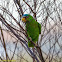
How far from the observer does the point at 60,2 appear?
1538mm

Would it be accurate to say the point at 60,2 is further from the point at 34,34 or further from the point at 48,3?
the point at 34,34

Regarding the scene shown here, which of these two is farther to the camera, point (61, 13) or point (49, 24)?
point (61, 13)

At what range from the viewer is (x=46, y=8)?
135cm

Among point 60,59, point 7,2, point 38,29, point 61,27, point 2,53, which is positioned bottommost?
point 60,59

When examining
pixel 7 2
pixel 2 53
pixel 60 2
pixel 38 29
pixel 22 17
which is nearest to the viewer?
pixel 22 17

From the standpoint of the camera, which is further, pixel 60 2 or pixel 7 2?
pixel 60 2

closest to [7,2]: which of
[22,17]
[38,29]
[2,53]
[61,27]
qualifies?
[22,17]

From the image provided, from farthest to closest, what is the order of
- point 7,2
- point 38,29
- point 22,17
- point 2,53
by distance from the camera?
point 2,53, point 7,2, point 38,29, point 22,17

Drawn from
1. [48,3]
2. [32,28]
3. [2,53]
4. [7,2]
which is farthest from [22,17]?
[2,53]

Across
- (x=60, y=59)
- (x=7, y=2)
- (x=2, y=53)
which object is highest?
(x=7, y=2)

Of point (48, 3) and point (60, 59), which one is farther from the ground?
point (48, 3)

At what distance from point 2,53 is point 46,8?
877mm

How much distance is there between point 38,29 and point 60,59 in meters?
0.76

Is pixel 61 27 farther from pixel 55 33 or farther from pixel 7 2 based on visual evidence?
pixel 7 2
